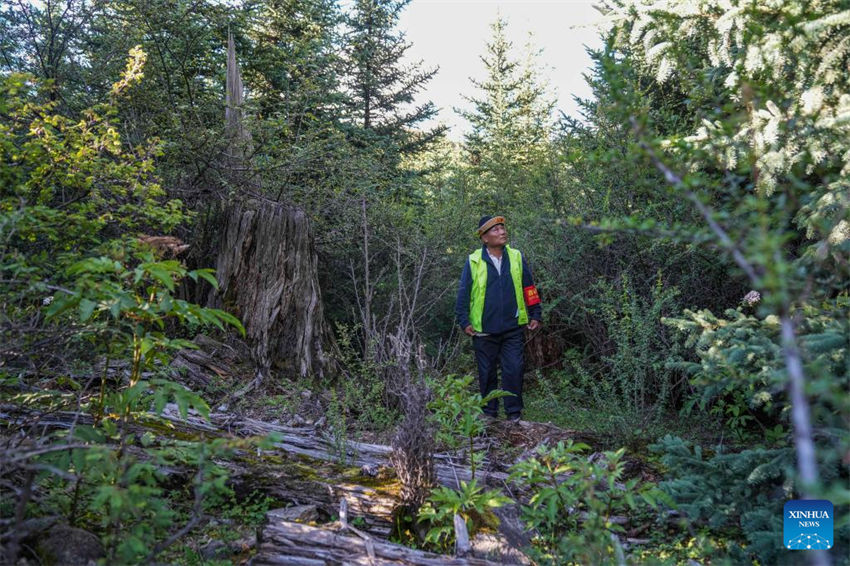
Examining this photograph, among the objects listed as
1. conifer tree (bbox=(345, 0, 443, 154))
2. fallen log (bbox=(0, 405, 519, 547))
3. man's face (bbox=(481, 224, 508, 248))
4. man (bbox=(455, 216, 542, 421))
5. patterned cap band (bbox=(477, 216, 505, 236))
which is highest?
conifer tree (bbox=(345, 0, 443, 154))

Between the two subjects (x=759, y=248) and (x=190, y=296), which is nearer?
(x=759, y=248)

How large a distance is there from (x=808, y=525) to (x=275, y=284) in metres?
5.59

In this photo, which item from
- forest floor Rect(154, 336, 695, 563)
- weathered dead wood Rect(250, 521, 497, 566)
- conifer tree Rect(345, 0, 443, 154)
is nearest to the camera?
weathered dead wood Rect(250, 521, 497, 566)

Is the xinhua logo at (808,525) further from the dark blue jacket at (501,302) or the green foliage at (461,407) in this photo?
the dark blue jacket at (501,302)

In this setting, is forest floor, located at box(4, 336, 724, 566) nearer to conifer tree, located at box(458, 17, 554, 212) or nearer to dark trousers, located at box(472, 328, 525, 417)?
dark trousers, located at box(472, 328, 525, 417)

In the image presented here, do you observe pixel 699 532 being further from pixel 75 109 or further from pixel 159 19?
pixel 159 19

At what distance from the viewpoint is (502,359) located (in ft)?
19.8

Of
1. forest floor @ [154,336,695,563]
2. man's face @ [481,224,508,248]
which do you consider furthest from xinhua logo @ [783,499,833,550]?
man's face @ [481,224,508,248]

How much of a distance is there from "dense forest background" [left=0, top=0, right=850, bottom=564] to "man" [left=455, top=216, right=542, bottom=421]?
0.62 m

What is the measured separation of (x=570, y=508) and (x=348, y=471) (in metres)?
1.50

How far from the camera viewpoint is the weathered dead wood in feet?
8.91

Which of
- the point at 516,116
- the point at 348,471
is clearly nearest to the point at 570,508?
the point at 348,471

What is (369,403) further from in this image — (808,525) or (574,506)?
(808,525)

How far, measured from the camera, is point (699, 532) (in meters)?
3.26
